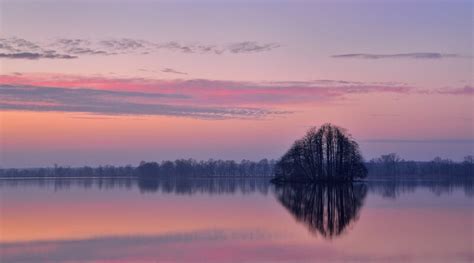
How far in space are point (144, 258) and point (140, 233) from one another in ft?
18.8

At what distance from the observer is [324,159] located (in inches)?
3137

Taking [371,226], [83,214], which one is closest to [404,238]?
[371,226]

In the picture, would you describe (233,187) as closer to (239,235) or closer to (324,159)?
(324,159)

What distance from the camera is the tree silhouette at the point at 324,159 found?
78125 millimetres

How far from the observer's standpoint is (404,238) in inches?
779

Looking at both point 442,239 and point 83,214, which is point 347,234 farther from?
point 83,214

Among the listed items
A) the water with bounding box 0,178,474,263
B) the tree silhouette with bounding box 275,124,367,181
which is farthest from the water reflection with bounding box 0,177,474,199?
the water with bounding box 0,178,474,263

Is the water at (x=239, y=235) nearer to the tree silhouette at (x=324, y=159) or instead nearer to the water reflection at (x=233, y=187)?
the water reflection at (x=233, y=187)

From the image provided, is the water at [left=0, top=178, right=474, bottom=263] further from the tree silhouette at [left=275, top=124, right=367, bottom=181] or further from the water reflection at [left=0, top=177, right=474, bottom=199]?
the tree silhouette at [left=275, top=124, right=367, bottom=181]

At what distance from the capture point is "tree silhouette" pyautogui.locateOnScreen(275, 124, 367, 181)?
7812 centimetres

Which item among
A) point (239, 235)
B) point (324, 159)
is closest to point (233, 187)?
point (324, 159)

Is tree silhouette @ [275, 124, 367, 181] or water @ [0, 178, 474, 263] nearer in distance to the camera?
water @ [0, 178, 474, 263]

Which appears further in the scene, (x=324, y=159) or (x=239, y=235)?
(x=324, y=159)

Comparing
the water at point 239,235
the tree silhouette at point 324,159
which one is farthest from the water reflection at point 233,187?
the water at point 239,235
